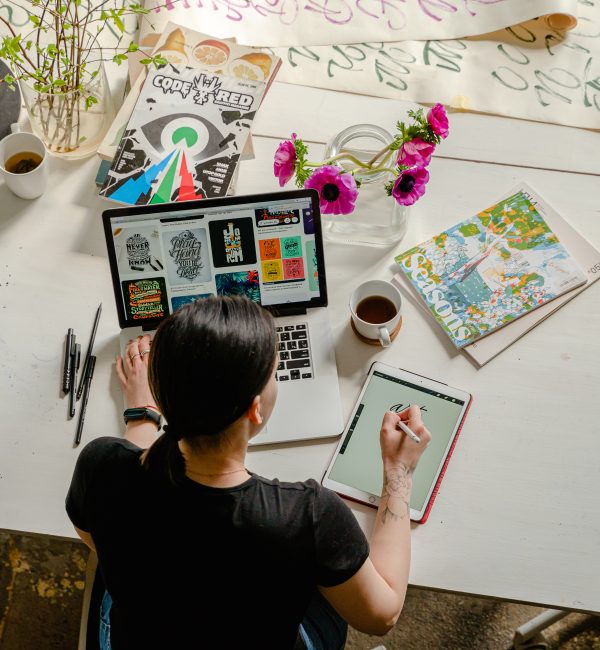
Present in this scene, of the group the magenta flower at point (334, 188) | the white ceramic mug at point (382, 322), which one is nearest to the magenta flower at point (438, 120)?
the magenta flower at point (334, 188)

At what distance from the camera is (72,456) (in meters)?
1.07

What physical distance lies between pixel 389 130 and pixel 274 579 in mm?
805

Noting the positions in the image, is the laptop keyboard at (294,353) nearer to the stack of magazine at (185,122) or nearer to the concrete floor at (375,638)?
the stack of magazine at (185,122)

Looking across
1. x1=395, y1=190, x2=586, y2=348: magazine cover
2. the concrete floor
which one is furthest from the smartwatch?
the concrete floor

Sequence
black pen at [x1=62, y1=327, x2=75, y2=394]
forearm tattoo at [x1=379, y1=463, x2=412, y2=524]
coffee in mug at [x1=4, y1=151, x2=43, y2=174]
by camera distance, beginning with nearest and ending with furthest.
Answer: forearm tattoo at [x1=379, y1=463, x2=412, y2=524]
black pen at [x1=62, y1=327, x2=75, y2=394]
coffee in mug at [x1=4, y1=151, x2=43, y2=174]

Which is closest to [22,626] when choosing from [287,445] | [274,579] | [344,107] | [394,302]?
[287,445]

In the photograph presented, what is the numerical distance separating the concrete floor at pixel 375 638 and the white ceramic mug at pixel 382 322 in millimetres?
838

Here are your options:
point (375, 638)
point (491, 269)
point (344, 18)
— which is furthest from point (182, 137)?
point (375, 638)

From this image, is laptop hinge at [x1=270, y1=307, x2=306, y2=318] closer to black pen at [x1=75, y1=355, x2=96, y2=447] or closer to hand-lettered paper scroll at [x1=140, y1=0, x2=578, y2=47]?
black pen at [x1=75, y1=355, x2=96, y2=447]

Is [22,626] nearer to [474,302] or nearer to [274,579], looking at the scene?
[274,579]

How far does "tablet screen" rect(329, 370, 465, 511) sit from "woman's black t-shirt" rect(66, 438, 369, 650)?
0.55 ft

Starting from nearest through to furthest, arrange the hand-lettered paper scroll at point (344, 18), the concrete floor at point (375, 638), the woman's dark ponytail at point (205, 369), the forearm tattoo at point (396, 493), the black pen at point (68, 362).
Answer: the woman's dark ponytail at point (205, 369) → the forearm tattoo at point (396, 493) → the black pen at point (68, 362) → the hand-lettered paper scroll at point (344, 18) → the concrete floor at point (375, 638)

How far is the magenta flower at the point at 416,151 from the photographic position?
1.05 meters

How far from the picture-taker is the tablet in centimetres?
104
